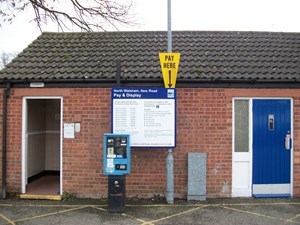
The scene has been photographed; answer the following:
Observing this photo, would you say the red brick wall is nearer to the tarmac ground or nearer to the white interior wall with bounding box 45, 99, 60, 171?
the tarmac ground

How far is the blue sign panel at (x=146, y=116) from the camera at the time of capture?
22.7ft

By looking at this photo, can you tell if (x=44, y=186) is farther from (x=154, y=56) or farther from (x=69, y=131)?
(x=154, y=56)

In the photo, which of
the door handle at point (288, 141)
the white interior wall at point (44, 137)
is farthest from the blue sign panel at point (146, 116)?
the white interior wall at point (44, 137)

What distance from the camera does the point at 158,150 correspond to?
7.37m

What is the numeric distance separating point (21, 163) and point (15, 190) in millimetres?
662

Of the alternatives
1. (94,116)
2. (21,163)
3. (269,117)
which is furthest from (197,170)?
(21,163)

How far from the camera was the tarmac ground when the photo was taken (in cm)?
593

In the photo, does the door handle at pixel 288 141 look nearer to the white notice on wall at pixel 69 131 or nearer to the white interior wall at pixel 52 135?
the white notice on wall at pixel 69 131

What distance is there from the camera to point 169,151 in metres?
6.95

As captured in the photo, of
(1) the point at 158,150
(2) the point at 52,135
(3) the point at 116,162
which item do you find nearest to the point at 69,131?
(3) the point at 116,162

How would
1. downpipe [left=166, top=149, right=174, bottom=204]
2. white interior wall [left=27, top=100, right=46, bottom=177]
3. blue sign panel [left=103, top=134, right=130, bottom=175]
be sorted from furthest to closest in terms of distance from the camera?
white interior wall [left=27, top=100, right=46, bottom=177], downpipe [left=166, top=149, right=174, bottom=204], blue sign panel [left=103, top=134, right=130, bottom=175]

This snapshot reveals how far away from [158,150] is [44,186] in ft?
11.0

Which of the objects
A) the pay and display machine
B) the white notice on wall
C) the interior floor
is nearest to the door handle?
the pay and display machine

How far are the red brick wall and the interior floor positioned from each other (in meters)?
0.70
